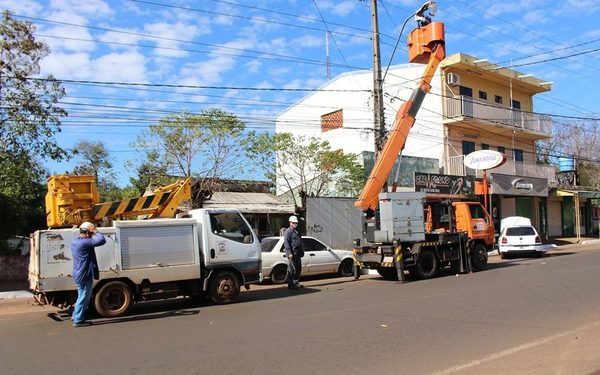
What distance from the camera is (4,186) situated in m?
18.0

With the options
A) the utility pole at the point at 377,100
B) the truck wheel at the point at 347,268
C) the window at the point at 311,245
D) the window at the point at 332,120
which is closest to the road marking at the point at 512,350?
the window at the point at 311,245

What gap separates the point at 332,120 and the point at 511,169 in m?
11.1

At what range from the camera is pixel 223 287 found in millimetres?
12141

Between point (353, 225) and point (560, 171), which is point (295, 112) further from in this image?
point (560, 171)

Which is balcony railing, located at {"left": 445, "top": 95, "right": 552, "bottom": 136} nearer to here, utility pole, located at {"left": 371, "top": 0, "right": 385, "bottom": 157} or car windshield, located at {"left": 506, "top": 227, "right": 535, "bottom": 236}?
car windshield, located at {"left": 506, "top": 227, "right": 535, "bottom": 236}

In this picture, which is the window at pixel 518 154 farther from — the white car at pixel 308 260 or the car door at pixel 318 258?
the car door at pixel 318 258

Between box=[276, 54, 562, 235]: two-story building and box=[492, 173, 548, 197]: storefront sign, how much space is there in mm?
56

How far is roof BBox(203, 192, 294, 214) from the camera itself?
2416 centimetres

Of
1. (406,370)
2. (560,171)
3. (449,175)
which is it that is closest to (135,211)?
(406,370)

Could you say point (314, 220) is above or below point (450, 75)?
below

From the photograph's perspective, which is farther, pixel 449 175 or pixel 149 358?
pixel 449 175

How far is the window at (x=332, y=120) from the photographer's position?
32906mm

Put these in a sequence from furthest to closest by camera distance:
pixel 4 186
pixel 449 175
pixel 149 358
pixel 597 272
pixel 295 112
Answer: pixel 295 112
pixel 449 175
pixel 4 186
pixel 597 272
pixel 149 358

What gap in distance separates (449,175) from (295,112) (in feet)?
40.3
